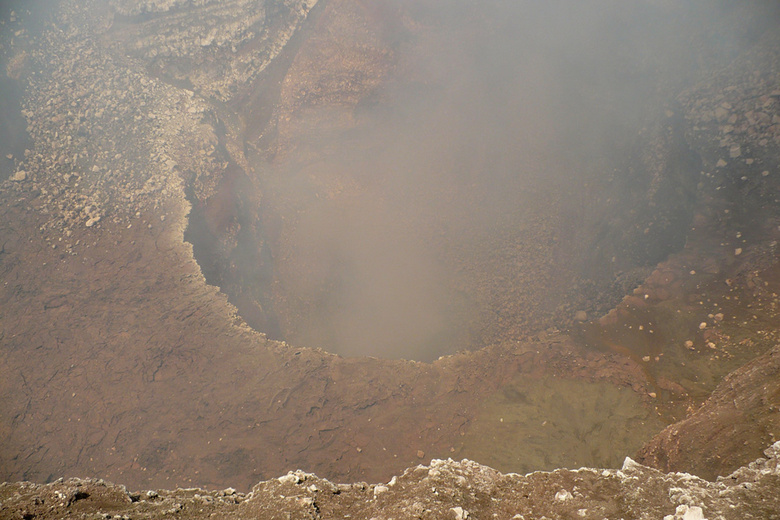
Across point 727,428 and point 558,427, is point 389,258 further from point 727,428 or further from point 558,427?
point 727,428

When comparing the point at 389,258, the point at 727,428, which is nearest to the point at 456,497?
the point at 727,428

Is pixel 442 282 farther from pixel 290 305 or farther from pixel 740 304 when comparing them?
pixel 740 304

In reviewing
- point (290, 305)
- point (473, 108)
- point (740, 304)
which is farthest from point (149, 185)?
point (740, 304)

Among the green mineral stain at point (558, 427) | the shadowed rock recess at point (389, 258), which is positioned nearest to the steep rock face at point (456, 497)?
the shadowed rock recess at point (389, 258)

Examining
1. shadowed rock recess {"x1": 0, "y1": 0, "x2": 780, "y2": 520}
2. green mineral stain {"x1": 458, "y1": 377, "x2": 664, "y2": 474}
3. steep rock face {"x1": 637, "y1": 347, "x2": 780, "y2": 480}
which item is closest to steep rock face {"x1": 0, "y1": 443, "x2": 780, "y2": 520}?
shadowed rock recess {"x1": 0, "y1": 0, "x2": 780, "y2": 520}

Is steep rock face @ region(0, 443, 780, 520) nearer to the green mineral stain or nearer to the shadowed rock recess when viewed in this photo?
the shadowed rock recess

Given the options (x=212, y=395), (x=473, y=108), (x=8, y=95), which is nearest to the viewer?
(x=212, y=395)

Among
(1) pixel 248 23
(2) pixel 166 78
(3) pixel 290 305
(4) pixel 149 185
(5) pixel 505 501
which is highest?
(1) pixel 248 23
